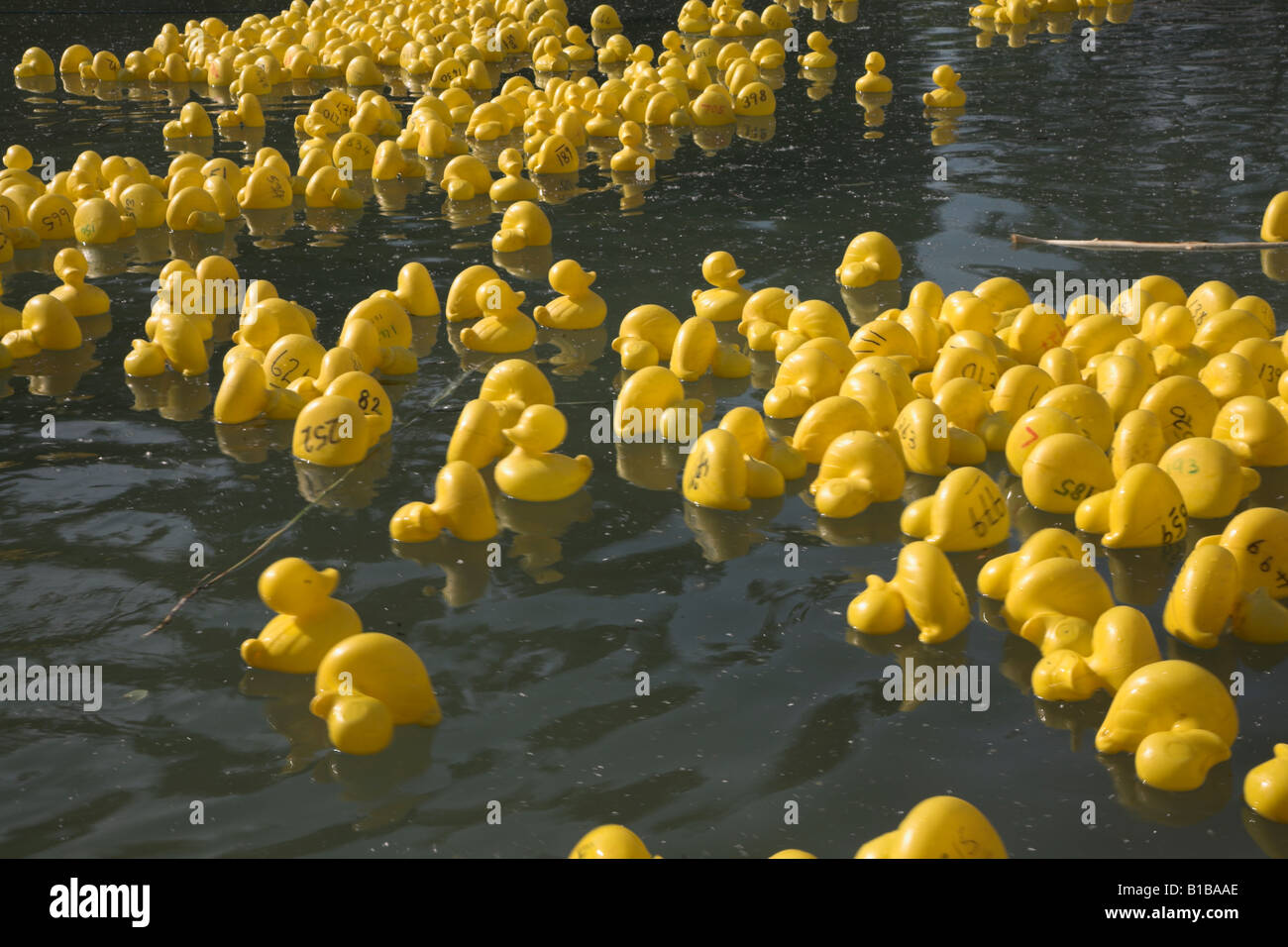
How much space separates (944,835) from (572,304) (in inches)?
185

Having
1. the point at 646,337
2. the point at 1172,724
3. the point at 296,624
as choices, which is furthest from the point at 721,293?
the point at 1172,724

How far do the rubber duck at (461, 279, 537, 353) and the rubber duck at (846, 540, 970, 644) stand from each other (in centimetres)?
318

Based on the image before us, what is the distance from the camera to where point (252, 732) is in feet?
13.3

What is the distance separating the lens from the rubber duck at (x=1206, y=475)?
5.14 meters

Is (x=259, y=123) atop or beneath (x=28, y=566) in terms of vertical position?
atop

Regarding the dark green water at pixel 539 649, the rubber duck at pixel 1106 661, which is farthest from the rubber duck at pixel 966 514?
the rubber duck at pixel 1106 661

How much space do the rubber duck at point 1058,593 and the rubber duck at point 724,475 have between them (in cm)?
131

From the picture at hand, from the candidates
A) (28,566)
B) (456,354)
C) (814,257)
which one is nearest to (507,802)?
(28,566)

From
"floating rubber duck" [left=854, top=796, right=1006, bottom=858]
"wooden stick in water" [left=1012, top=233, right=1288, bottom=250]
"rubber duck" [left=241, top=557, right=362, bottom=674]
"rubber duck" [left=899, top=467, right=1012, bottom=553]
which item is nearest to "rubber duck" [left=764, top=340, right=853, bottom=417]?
"rubber duck" [left=899, top=467, right=1012, bottom=553]

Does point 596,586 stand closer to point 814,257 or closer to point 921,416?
point 921,416

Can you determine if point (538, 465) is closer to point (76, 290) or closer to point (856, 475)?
point (856, 475)

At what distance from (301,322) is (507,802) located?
3.89 m

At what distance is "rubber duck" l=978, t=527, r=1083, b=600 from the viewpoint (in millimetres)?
4531

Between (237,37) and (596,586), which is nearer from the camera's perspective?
(596,586)
